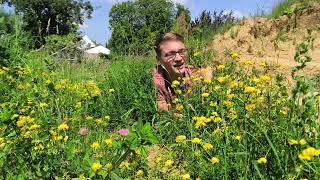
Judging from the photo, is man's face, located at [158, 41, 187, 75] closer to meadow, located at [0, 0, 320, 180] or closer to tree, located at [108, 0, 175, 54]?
meadow, located at [0, 0, 320, 180]

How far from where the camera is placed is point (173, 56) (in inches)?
172

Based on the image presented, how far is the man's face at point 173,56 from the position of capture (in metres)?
4.30

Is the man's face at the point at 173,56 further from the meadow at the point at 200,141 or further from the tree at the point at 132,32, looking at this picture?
the tree at the point at 132,32

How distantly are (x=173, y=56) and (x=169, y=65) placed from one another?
0.09 metres

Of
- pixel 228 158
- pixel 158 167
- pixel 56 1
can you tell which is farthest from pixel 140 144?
pixel 56 1

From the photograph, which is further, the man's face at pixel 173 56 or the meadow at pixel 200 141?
the man's face at pixel 173 56

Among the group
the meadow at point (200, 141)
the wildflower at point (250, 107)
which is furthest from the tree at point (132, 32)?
the wildflower at point (250, 107)

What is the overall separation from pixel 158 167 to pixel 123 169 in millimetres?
275

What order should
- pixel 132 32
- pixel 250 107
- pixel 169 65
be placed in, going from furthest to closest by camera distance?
pixel 132 32 < pixel 169 65 < pixel 250 107

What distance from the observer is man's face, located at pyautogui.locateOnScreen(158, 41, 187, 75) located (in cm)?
430

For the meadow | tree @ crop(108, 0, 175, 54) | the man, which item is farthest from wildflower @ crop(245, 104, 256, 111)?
tree @ crop(108, 0, 175, 54)

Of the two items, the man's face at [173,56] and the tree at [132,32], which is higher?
the tree at [132,32]

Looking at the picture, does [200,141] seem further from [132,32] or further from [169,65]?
[132,32]

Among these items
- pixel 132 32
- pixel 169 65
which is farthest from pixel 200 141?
pixel 132 32
